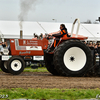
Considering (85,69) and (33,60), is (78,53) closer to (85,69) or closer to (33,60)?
(85,69)

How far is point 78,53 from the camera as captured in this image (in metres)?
8.65

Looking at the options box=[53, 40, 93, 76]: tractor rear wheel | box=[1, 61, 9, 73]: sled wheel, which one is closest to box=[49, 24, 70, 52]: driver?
box=[53, 40, 93, 76]: tractor rear wheel

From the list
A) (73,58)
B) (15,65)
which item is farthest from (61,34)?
(15,65)

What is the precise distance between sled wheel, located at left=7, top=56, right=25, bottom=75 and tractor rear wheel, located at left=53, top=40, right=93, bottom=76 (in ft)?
7.92

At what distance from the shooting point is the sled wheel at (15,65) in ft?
33.7

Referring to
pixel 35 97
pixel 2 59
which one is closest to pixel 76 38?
pixel 2 59

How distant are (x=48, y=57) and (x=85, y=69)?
5.46 ft

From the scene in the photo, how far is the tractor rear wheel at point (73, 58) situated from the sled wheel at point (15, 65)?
2414 mm

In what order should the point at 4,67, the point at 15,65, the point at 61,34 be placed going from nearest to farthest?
the point at 61,34 → the point at 15,65 → the point at 4,67

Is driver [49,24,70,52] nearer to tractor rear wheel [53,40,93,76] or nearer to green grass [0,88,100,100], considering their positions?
tractor rear wheel [53,40,93,76]

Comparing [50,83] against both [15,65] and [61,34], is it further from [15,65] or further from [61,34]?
[15,65]

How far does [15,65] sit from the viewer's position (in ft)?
33.9

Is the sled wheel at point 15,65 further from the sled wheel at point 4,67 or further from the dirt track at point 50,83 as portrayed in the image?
the dirt track at point 50,83

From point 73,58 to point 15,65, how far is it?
9.26 feet
